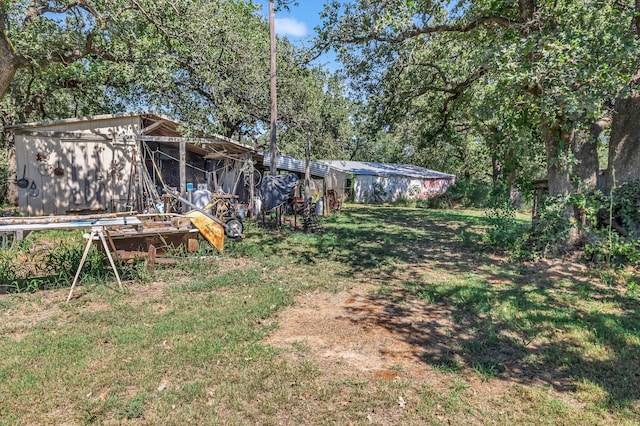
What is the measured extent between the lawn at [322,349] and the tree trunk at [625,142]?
7.99 ft

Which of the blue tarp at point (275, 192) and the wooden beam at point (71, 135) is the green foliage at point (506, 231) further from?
the wooden beam at point (71, 135)

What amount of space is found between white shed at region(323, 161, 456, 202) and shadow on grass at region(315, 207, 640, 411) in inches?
704

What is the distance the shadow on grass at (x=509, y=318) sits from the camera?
3.25m

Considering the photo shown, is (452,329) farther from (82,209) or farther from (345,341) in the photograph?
(82,209)

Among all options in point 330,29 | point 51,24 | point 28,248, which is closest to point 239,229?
point 28,248

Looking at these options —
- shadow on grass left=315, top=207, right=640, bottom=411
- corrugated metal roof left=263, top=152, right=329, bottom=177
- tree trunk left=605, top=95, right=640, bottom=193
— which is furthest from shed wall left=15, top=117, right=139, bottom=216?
tree trunk left=605, top=95, right=640, bottom=193

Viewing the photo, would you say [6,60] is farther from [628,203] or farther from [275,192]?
[628,203]

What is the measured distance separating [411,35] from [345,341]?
6663 mm

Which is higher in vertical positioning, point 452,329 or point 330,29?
point 330,29

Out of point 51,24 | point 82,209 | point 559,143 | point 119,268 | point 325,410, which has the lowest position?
point 325,410

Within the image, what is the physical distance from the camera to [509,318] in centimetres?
436

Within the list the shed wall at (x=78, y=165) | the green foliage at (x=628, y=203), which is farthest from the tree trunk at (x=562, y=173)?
the shed wall at (x=78, y=165)

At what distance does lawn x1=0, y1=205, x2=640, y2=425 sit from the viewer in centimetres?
264

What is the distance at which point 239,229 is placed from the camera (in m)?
9.10
